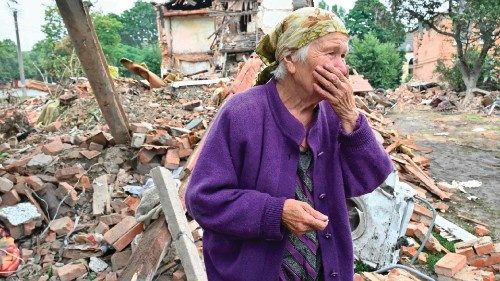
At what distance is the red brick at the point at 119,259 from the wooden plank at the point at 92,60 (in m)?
1.99

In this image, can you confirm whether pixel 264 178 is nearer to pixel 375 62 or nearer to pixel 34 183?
pixel 34 183

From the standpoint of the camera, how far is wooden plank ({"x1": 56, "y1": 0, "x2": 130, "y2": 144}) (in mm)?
4027

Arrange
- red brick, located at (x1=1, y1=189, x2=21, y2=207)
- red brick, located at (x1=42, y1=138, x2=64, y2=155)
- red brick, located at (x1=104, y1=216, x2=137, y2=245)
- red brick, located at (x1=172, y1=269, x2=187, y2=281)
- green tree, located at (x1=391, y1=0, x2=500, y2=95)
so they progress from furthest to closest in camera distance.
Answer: green tree, located at (x1=391, y1=0, x2=500, y2=95) < red brick, located at (x1=42, y1=138, x2=64, y2=155) < red brick, located at (x1=1, y1=189, x2=21, y2=207) < red brick, located at (x1=104, y1=216, x2=137, y2=245) < red brick, located at (x1=172, y1=269, x2=187, y2=281)

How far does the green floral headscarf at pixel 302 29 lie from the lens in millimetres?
1496

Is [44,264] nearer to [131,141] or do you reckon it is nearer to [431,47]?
[131,141]

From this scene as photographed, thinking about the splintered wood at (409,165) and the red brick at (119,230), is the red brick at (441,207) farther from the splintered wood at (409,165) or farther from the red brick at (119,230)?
the red brick at (119,230)

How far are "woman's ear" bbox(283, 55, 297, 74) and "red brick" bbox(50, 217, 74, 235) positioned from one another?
3734mm

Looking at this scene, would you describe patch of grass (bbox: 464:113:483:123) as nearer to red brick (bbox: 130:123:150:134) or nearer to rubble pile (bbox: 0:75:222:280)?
rubble pile (bbox: 0:75:222:280)

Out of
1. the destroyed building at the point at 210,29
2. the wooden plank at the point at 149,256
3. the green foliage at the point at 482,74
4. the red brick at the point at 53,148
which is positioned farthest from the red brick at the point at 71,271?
the green foliage at the point at 482,74

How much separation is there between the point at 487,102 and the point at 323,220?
19.4m

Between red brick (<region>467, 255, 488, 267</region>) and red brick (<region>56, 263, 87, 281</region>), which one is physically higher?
red brick (<region>56, 263, 87, 281</region>)

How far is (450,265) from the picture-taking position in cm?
390

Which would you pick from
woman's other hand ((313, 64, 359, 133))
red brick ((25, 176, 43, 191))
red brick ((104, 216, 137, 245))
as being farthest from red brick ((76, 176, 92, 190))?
woman's other hand ((313, 64, 359, 133))

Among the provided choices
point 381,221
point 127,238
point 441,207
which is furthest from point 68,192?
point 441,207
